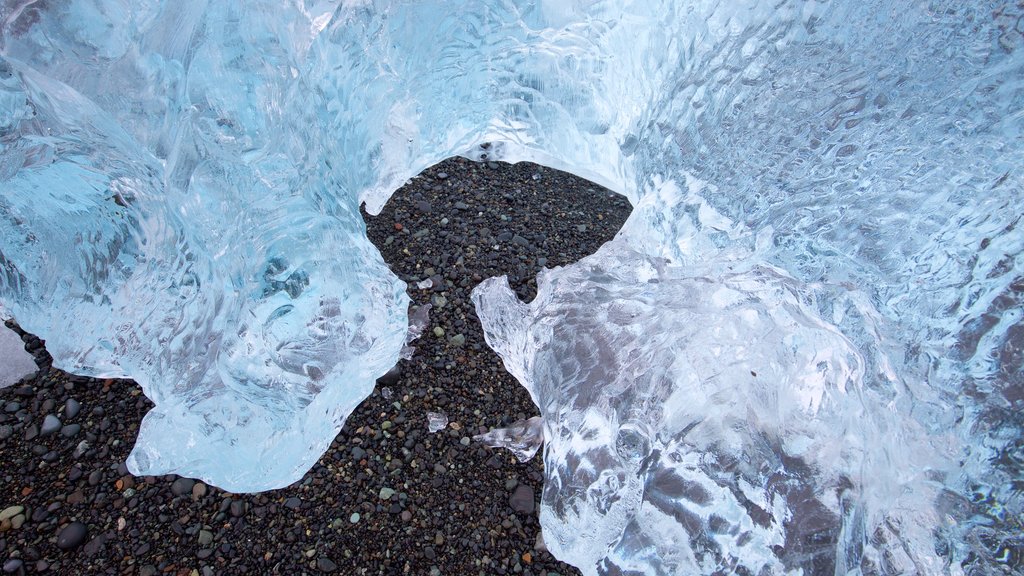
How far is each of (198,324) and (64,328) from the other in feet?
1.35

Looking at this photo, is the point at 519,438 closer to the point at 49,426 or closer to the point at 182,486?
the point at 182,486

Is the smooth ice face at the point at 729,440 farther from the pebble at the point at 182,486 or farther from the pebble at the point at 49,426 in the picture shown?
the pebble at the point at 49,426

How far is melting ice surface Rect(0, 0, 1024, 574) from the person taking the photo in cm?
101

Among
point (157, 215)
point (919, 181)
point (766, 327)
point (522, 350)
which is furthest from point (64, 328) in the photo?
point (919, 181)

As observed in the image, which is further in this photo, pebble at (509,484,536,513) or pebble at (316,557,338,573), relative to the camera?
pebble at (509,484,536,513)

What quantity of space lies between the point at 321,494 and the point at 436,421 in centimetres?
29

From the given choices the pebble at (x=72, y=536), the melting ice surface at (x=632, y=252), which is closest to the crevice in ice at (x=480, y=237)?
the melting ice surface at (x=632, y=252)

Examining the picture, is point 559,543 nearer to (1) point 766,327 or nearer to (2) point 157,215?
(1) point 766,327

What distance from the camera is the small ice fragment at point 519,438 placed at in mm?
1520

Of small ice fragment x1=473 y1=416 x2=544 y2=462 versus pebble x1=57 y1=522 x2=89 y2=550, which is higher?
small ice fragment x1=473 y1=416 x2=544 y2=462

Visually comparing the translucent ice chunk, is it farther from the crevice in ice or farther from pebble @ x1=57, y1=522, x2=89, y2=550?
the crevice in ice

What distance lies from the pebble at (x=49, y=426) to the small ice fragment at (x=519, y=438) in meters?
0.93

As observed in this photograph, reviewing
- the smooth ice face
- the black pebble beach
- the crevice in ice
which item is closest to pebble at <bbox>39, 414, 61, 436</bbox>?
the black pebble beach

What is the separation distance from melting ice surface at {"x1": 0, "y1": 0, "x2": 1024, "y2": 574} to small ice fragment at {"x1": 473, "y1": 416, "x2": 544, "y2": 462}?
240 mm
